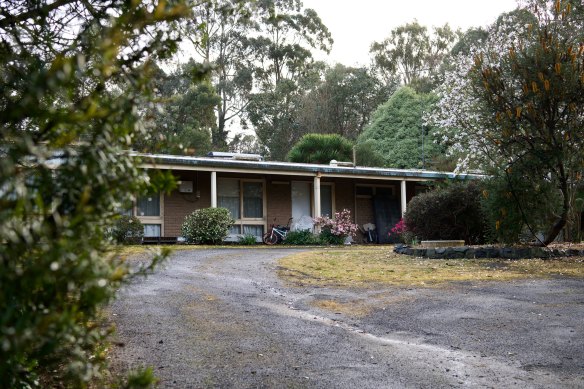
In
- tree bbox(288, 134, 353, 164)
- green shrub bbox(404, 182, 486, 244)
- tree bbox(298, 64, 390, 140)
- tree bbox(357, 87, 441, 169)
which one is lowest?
green shrub bbox(404, 182, 486, 244)

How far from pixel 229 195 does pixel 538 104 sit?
1299 centimetres

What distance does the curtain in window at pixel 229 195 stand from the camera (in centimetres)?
2191

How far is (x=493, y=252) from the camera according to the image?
12891 mm

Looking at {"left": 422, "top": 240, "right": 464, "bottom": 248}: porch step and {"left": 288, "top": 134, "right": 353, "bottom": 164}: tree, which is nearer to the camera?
{"left": 422, "top": 240, "right": 464, "bottom": 248}: porch step

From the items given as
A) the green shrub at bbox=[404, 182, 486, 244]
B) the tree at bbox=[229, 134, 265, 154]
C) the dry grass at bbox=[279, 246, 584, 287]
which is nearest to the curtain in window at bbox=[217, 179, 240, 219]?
the green shrub at bbox=[404, 182, 486, 244]

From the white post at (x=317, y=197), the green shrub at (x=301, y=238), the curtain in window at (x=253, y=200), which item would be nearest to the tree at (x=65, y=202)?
the green shrub at (x=301, y=238)

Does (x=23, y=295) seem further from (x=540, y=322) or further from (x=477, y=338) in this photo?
(x=540, y=322)

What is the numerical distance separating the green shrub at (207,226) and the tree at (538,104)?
9336 millimetres

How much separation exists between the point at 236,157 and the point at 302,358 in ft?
58.1

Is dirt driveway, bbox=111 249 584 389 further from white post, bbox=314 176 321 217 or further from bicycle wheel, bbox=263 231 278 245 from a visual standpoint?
white post, bbox=314 176 321 217

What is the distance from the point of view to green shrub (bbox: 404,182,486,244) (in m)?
15.9

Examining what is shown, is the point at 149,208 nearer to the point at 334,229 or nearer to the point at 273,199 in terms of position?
the point at 273,199

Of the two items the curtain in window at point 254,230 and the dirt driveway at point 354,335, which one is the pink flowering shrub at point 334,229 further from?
the dirt driveway at point 354,335

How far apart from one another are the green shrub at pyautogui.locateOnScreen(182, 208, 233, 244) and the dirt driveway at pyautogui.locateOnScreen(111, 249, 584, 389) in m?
9.38
